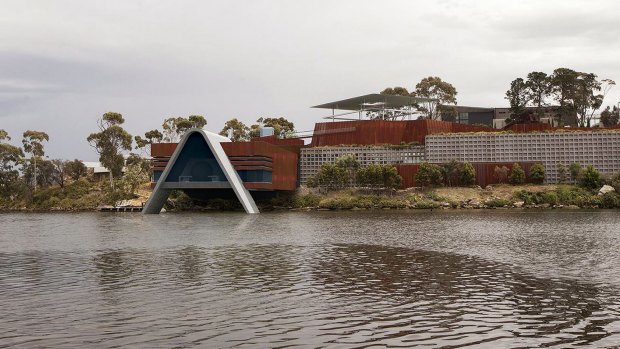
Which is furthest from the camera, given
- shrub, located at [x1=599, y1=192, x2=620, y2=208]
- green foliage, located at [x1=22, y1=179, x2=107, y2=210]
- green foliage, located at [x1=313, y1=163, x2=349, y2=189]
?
green foliage, located at [x1=22, y1=179, x2=107, y2=210]

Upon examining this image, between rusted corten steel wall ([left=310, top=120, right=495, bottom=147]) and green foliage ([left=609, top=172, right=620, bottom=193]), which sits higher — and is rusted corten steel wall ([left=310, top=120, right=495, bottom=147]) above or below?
above

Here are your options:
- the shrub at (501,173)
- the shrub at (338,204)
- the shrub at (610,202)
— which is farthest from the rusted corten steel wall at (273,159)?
the shrub at (610,202)

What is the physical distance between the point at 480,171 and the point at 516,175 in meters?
5.25

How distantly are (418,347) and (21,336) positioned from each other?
7521 mm

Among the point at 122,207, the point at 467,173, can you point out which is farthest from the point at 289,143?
the point at 467,173

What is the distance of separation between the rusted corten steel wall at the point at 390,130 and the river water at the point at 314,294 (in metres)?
58.2

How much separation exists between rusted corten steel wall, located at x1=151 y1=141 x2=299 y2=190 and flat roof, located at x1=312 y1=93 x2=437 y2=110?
1090 centimetres

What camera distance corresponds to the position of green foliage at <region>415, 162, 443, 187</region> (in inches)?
3150

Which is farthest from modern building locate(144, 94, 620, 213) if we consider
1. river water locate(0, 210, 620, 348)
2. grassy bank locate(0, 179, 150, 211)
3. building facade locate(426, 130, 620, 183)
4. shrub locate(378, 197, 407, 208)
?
river water locate(0, 210, 620, 348)

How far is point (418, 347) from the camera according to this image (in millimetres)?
10938

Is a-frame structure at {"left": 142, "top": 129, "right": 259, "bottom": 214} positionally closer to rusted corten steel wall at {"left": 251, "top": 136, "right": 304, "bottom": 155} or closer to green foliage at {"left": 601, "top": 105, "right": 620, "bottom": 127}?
rusted corten steel wall at {"left": 251, "top": 136, "right": 304, "bottom": 155}

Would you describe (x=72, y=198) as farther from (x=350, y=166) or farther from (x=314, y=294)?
(x=314, y=294)

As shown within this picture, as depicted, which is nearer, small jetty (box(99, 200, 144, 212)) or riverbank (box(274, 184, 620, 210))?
Result: riverbank (box(274, 184, 620, 210))

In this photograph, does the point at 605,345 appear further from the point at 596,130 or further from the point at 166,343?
the point at 596,130
